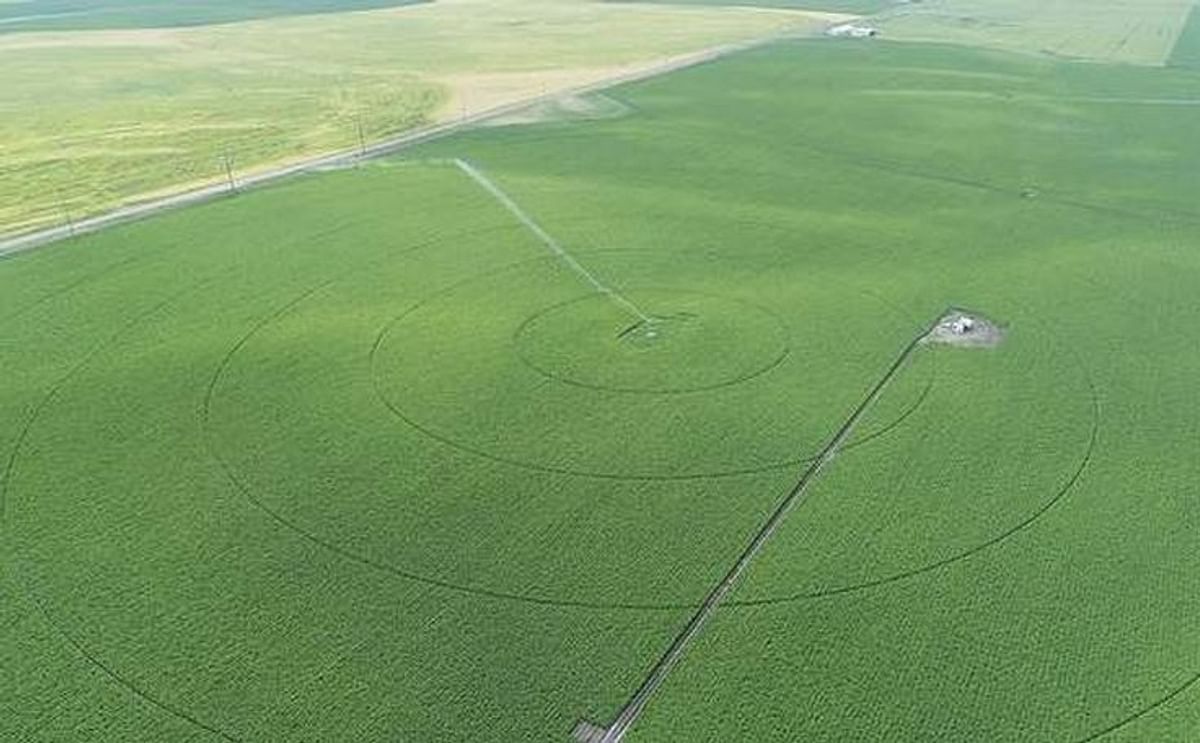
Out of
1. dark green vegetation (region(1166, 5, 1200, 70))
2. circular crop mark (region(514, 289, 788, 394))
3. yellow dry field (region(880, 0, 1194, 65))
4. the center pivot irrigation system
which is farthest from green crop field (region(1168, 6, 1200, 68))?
circular crop mark (region(514, 289, 788, 394))

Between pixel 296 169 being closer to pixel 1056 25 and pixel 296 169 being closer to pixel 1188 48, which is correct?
pixel 1188 48

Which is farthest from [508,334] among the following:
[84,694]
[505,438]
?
[84,694]

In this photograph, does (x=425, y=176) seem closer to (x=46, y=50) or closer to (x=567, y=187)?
A: (x=567, y=187)

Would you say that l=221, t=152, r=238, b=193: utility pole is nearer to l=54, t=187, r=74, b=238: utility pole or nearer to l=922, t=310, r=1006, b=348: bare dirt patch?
l=54, t=187, r=74, b=238: utility pole

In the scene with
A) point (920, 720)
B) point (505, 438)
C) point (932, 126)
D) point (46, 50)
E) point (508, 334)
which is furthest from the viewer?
point (46, 50)

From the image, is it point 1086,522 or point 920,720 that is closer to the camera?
point 920,720

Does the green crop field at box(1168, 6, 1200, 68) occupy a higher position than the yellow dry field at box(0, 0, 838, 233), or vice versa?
the yellow dry field at box(0, 0, 838, 233)

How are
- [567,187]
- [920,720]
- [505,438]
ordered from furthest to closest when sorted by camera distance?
[567,187] → [505,438] → [920,720]
